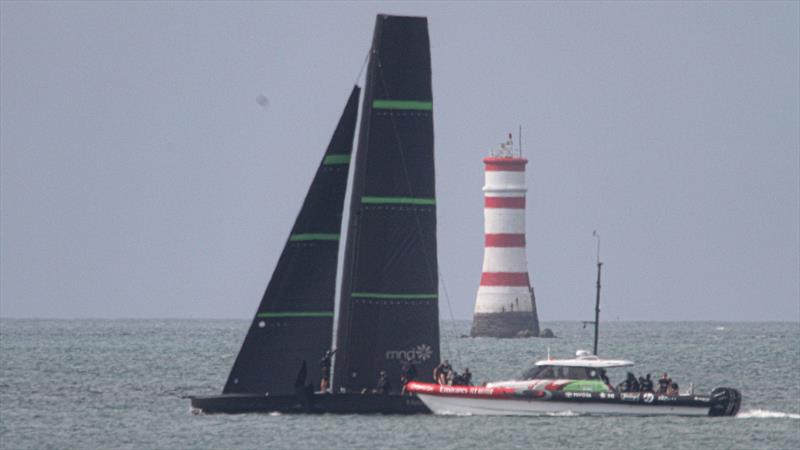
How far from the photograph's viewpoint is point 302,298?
5153 cm

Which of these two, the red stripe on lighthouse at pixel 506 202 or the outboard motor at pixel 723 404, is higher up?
the red stripe on lighthouse at pixel 506 202

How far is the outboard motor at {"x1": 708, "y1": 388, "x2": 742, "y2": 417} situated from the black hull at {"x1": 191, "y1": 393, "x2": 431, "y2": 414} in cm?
797

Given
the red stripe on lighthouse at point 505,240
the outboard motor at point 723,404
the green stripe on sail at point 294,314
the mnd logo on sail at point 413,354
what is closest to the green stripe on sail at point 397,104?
the green stripe on sail at point 294,314

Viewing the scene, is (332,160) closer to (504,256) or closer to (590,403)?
(590,403)

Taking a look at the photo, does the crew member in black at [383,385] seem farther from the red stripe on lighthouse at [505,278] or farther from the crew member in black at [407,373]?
the red stripe on lighthouse at [505,278]

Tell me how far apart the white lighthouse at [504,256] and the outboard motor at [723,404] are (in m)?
63.7

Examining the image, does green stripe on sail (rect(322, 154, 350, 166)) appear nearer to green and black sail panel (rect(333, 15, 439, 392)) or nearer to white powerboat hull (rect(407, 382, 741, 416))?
green and black sail panel (rect(333, 15, 439, 392))

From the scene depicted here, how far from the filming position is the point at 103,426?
171ft

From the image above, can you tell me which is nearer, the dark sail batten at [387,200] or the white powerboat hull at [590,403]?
the dark sail batten at [387,200]

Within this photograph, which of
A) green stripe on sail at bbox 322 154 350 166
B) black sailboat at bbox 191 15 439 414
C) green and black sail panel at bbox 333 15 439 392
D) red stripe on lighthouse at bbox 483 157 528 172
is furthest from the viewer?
red stripe on lighthouse at bbox 483 157 528 172

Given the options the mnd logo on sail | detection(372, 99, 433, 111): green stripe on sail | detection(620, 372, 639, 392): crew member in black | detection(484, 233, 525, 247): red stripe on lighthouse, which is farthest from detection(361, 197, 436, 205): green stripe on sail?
detection(484, 233, 525, 247): red stripe on lighthouse

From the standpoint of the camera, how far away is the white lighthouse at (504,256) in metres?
118

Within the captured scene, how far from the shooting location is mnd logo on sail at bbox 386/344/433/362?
51.8m

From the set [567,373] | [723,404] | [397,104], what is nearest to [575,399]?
[567,373]
